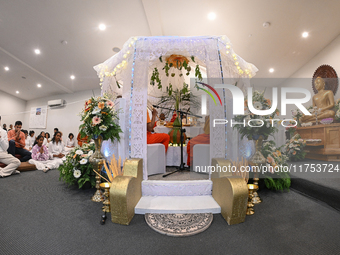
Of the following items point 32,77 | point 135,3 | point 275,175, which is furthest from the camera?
point 32,77

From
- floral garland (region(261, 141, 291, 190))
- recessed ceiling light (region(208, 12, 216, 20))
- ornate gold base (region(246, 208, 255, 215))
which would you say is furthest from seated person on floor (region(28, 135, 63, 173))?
recessed ceiling light (region(208, 12, 216, 20))

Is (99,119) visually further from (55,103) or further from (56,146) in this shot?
(55,103)

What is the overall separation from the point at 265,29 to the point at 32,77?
35.7 ft

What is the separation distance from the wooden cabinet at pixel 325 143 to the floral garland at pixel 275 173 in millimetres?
1750

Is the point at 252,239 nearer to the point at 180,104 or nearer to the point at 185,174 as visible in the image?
the point at 185,174

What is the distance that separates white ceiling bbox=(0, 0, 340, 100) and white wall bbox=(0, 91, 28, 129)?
6019 mm

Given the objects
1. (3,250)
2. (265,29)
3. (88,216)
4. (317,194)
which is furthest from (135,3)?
(317,194)

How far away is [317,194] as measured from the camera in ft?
8.18

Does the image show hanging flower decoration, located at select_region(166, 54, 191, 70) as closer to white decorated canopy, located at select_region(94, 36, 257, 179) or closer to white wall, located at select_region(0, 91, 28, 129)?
white decorated canopy, located at select_region(94, 36, 257, 179)

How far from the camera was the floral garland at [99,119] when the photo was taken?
2516mm

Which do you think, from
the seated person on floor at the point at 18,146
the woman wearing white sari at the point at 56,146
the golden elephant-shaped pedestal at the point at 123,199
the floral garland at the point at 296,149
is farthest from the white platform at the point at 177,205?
the seated person on floor at the point at 18,146

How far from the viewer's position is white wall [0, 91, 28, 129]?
10.8m

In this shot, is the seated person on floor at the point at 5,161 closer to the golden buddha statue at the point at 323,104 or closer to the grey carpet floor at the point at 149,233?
the grey carpet floor at the point at 149,233

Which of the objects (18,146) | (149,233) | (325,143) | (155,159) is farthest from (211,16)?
(18,146)
